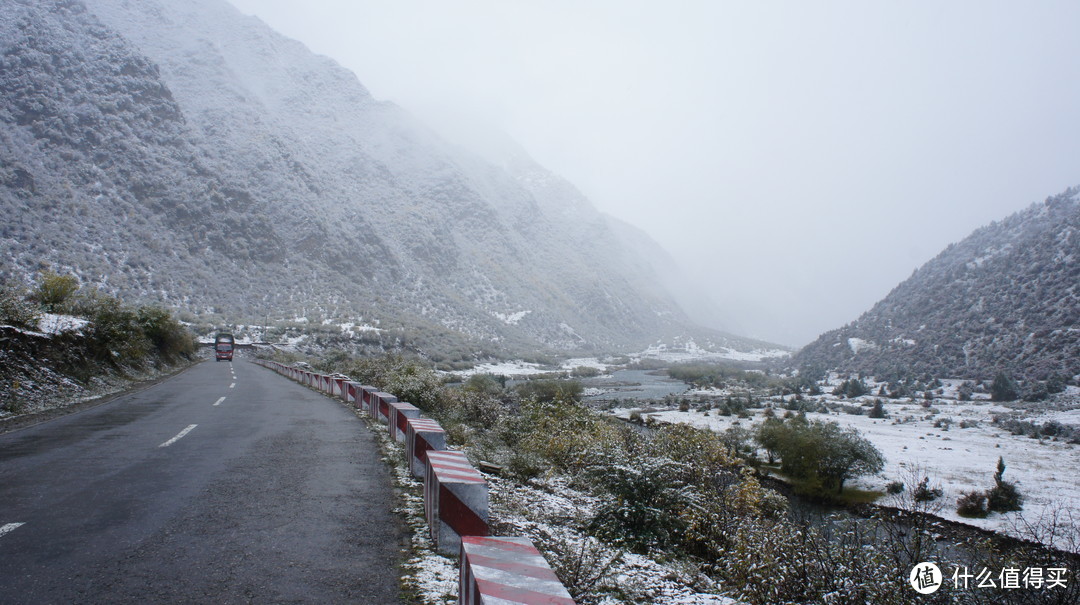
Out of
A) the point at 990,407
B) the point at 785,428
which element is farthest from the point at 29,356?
the point at 990,407

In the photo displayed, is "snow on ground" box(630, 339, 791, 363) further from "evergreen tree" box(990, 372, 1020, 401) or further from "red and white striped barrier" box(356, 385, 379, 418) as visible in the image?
"red and white striped barrier" box(356, 385, 379, 418)

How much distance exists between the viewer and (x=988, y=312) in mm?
43844

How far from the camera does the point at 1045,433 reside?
25.4 meters

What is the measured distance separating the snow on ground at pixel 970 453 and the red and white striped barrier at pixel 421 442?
13.2 meters

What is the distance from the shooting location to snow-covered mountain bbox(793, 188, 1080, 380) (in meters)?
37.2

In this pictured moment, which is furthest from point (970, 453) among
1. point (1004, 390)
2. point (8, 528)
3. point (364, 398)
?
point (8, 528)

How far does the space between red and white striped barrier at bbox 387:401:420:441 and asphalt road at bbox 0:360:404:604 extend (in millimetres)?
452

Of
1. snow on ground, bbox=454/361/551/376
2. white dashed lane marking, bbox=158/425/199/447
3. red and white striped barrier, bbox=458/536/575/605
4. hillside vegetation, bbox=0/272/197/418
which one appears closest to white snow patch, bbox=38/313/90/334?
hillside vegetation, bbox=0/272/197/418

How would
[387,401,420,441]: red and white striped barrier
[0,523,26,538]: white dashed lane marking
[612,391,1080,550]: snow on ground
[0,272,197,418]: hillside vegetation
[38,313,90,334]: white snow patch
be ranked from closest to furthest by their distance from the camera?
[0,523,26,538]: white dashed lane marking → [387,401,420,441]: red and white striped barrier → [0,272,197,418]: hillside vegetation → [38,313,90,334]: white snow patch → [612,391,1080,550]: snow on ground

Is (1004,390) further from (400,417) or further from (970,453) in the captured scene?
(400,417)

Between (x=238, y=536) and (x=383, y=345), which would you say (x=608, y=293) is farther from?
(x=238, y=536)

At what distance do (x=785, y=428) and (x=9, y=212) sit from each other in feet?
216

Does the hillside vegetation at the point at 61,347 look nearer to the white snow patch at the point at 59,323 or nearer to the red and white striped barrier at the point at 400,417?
the white snow patch at the point at 59,323

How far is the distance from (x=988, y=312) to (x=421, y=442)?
51.5m
